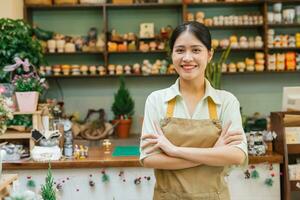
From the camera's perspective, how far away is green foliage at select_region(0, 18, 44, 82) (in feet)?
9.08

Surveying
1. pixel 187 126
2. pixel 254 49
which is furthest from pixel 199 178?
pixel 254 49

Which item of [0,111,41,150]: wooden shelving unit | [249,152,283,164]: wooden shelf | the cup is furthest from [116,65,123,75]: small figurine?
[249,152,283,164]: wooden shelf

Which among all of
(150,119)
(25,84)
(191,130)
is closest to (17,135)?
(25,84)

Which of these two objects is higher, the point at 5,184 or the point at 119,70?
the point at 119,70

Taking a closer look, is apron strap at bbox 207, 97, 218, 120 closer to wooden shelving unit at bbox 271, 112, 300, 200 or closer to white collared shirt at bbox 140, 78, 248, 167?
white collared shirt at bbox 140, 78, 248, 167

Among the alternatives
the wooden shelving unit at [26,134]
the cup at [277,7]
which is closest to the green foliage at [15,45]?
the wooden shelving unit at [26,134]

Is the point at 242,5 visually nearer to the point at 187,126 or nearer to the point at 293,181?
the point at 293,181

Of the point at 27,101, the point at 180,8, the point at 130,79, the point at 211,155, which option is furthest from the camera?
the point at 130,79

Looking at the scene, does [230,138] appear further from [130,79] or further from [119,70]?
[130,79]

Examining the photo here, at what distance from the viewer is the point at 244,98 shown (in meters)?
4.95

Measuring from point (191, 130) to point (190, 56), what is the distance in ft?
0.90

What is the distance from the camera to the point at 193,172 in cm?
152

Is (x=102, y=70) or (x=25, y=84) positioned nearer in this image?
(x=25, y=84)

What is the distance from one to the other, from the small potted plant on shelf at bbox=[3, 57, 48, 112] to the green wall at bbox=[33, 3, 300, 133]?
2.14 meters
